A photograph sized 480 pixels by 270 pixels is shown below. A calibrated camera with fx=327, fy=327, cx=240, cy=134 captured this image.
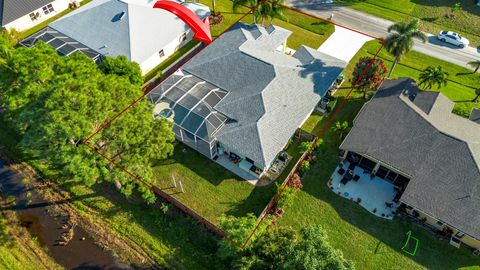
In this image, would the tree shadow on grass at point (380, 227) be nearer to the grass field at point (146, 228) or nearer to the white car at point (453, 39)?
the grass field at point (146, 228)

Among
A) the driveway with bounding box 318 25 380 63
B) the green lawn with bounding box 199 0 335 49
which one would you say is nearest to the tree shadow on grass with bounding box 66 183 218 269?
the green lawn with bounding box 199 0 335 49

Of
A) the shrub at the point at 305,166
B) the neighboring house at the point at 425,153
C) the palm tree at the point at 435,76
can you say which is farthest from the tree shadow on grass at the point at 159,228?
the palm tree at the point at 435,76

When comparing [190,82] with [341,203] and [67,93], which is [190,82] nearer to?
[67,93]

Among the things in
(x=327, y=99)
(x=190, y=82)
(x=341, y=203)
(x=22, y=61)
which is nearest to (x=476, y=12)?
(x=327, y=99)

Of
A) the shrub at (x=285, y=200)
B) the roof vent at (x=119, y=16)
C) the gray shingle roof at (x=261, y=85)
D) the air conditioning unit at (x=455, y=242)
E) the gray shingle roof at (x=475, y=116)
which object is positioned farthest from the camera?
the roof vent at (x=119, y=16)

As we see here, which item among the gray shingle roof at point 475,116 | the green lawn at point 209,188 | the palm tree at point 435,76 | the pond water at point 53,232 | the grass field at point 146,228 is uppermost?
the palm tree at point 435,76

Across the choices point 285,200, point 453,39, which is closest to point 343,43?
point 453,39

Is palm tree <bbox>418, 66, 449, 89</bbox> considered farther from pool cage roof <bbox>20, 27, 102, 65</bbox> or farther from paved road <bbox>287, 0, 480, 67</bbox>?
pool cage roof <bbox>20, 27, 102, 65</bbox>

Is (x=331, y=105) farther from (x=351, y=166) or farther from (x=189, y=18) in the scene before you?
(x=189, y=18)
